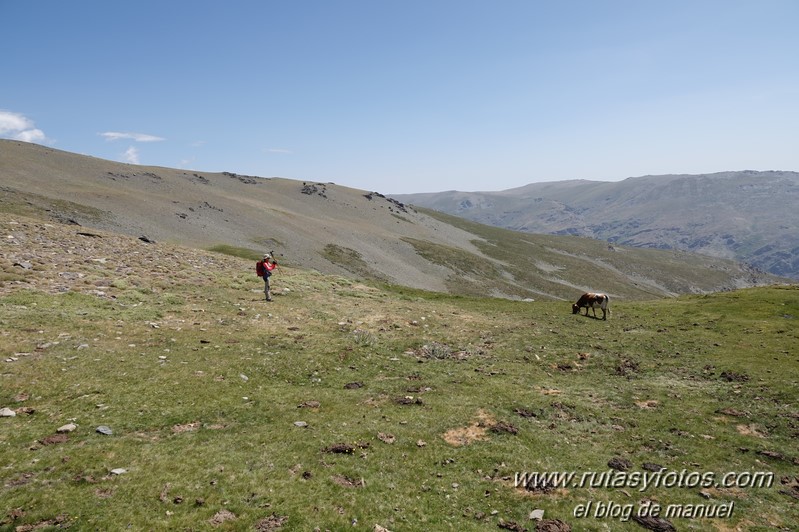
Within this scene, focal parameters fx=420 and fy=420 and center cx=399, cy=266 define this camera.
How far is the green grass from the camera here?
10445 mm

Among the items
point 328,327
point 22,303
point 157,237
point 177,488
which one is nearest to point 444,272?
point 157,237

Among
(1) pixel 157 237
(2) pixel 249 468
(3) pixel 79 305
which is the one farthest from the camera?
(1) pixel 157 237

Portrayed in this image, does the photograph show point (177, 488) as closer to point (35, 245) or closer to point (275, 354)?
point (275, 354)

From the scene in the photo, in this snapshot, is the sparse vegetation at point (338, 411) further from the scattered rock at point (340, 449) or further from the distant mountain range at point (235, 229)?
the distant mountain range at point (235, 229)

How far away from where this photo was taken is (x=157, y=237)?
103688 mm

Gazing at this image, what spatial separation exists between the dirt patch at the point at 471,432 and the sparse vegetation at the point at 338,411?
4.0 inches

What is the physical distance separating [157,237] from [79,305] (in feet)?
296

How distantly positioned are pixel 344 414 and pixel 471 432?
4.72 meters

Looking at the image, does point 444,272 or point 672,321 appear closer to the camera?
point 672,321

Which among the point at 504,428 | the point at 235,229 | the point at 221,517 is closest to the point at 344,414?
the point at 504,428

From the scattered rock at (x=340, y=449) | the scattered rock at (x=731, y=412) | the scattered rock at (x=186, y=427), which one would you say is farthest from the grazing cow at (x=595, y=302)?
the scattered rock at (x=186, y=427)

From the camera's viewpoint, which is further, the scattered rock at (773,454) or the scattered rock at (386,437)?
the scattered rock at (773,454)

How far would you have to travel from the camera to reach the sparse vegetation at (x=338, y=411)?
34.3ft

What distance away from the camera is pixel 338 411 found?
52.5 ft
